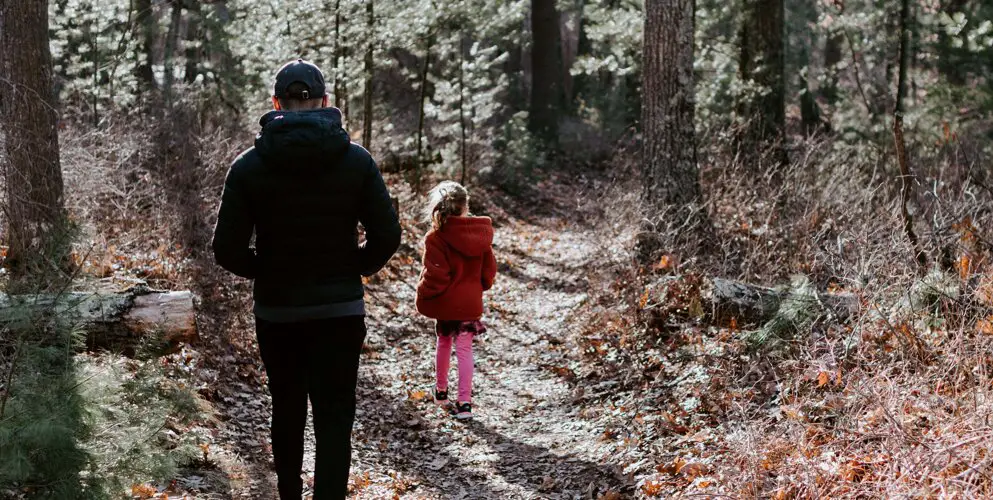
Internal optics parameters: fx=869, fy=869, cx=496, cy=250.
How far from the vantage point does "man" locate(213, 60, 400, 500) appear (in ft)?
13.1

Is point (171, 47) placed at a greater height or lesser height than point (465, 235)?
greater

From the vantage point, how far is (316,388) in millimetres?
4176

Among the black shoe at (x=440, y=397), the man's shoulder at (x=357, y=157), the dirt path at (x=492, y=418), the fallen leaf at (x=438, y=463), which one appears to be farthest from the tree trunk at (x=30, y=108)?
the man's shoulder at (x=357, y=157)

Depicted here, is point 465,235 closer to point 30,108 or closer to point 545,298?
point 30,108

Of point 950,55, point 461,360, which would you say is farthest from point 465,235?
point 950,55

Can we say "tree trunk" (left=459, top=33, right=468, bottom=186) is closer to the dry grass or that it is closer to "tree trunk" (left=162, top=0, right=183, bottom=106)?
"tree trunk" (left=162, top=0, right=183, bottom=106)

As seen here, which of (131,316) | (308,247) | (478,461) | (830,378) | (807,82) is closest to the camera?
(308,247)

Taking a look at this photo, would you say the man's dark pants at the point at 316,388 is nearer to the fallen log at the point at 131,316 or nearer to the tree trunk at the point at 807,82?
the fallen log at the point at 131,316

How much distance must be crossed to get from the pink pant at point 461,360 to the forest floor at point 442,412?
0.89 feet

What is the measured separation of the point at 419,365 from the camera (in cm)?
884

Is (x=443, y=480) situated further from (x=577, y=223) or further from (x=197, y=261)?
(x=577, y=223)

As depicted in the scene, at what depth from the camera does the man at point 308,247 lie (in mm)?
3994

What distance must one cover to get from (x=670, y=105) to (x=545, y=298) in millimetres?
3171

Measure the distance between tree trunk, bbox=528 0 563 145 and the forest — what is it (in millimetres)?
6615
